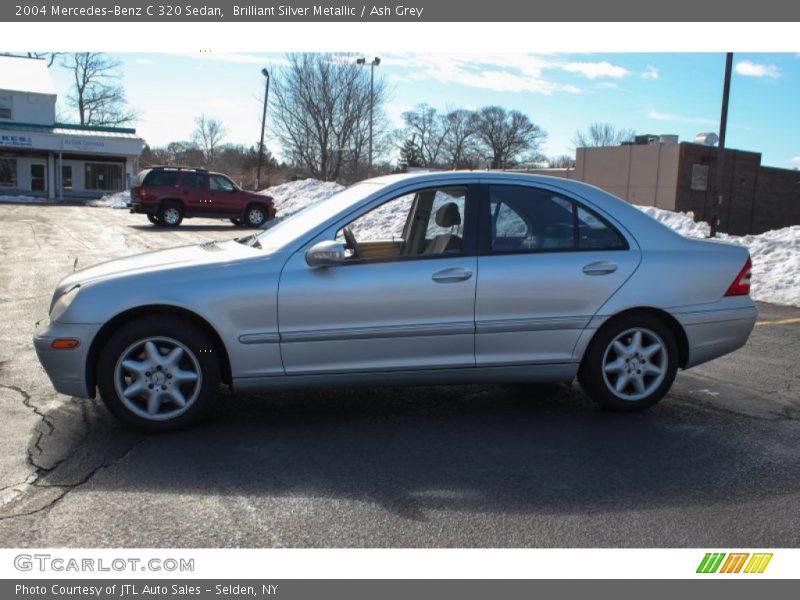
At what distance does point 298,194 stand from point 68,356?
3181 centimetres

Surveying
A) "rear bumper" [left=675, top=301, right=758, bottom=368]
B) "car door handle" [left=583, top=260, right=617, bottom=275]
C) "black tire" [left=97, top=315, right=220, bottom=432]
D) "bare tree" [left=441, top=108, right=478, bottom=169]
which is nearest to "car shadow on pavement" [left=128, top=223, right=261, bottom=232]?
"black tire" [left=97, top=315, right=220, bottom=432]

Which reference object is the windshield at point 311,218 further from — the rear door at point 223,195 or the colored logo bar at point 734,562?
the rear door at point 223,195

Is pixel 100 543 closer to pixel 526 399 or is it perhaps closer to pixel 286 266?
pixel 286 266

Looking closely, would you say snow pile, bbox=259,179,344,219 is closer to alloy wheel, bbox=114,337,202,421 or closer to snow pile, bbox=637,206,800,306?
snow pile, bbox=637,206,800,306

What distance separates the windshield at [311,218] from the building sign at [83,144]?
140 feet

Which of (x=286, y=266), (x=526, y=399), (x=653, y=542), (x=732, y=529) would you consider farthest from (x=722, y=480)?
(x=286, y=266)

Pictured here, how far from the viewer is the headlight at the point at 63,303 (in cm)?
452

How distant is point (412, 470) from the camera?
4074 millimetres

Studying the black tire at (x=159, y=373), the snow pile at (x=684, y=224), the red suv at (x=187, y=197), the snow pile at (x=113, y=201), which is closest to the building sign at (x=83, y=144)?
the snow pile at (x=113, y=201)

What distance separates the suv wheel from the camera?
A: 25375 millimetres

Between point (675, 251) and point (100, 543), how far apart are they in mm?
4075

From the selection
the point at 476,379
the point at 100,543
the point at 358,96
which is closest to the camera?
the point at 100,543

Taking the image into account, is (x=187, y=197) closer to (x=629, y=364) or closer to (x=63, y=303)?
(x=63, y=303)

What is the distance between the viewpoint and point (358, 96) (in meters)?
42.7
